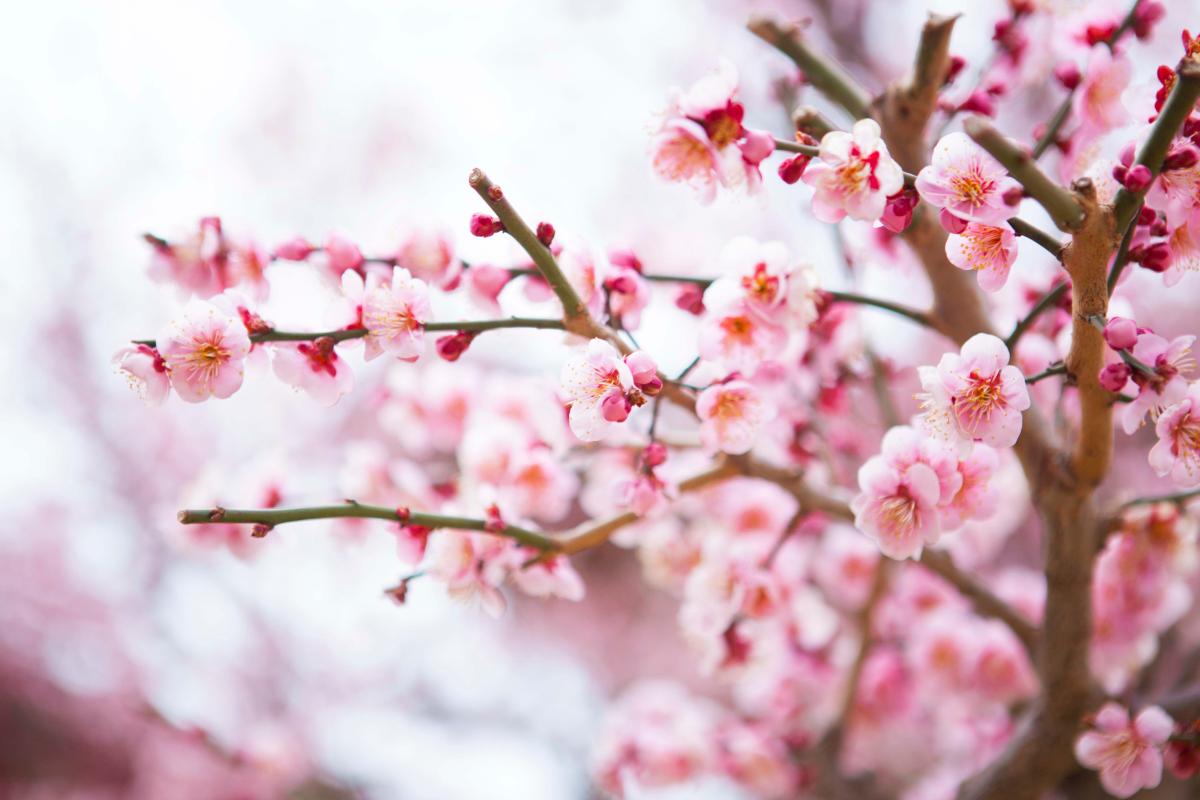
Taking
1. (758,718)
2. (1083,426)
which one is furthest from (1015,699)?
(1083,426)

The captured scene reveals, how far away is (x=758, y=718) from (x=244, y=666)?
2365 mm

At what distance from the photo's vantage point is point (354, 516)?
2.49 ft

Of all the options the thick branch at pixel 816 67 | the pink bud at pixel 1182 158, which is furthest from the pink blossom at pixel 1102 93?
the pink bud at pixel 1182 158

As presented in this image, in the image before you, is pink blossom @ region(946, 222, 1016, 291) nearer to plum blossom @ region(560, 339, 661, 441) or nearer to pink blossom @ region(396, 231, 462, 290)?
plum blossom @ region(560, 339, 661, 441)

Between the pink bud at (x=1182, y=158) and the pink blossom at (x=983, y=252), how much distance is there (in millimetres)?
109

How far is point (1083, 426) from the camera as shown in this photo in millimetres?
752

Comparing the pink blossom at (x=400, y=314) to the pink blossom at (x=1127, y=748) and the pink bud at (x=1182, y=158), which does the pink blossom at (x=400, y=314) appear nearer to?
the pink bud at (x=1182, y=158)

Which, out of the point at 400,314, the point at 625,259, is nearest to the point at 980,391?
the point at 625,259

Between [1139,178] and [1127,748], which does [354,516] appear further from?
[1127,748]

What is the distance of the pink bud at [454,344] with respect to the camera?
76 cm

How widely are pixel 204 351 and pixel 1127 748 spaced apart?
980 mm

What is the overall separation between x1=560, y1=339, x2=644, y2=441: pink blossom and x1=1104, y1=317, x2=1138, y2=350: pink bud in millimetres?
357

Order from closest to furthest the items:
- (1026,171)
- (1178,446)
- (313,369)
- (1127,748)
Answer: (1026,171) → (1178,446) → (313,369) → (1127,748)

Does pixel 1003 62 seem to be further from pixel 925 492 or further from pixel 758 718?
pixel 758 718
